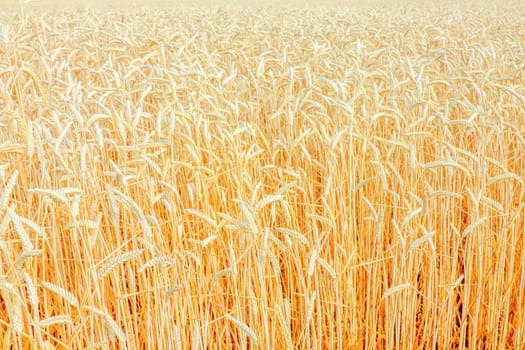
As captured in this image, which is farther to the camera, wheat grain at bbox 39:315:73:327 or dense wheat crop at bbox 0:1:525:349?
dense wheat crop at bbox 0:1:525:349

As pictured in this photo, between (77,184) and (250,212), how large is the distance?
1.88 ft

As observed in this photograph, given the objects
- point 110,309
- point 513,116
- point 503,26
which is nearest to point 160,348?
point 110,309

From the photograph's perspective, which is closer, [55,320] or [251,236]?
[55,320]

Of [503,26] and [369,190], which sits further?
[503,26]

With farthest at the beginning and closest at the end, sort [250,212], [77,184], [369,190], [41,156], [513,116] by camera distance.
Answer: [513,116]
[369,190]
[77,184]
[41,156]
[250,212]

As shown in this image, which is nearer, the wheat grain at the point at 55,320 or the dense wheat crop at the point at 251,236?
the wheat grain at the point at 55,320

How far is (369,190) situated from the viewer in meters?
1.82

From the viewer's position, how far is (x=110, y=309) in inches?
62.4

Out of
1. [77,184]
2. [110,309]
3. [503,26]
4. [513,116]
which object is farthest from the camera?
[503,26]

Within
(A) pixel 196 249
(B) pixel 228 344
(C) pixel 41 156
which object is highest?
(C) pixel 41 156

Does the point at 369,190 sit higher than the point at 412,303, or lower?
higher

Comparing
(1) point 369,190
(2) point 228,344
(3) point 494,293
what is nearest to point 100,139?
(2) point 228,344

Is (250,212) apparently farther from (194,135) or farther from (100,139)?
(194,135)

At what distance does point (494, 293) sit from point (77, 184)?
1231 millimetres
